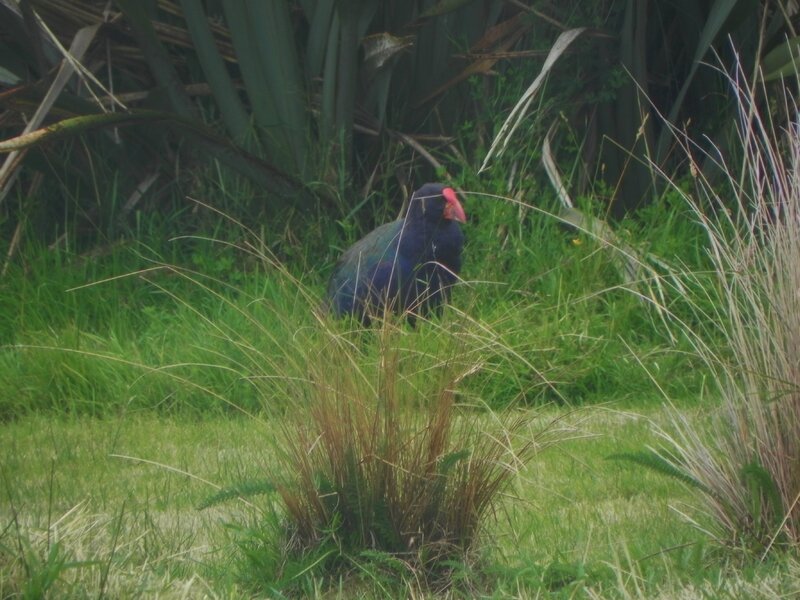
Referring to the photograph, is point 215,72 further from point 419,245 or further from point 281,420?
point 281,420

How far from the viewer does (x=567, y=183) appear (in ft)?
20.4

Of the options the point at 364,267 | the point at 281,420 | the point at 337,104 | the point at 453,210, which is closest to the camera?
the point at 281,420

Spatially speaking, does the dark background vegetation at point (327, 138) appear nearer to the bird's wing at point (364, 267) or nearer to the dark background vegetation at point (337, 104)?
the dark background vegetation at point (337, 104)

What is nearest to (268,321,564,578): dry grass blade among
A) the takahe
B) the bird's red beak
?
the takahe

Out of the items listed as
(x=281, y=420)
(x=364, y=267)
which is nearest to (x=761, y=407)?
(x=281, y=420)

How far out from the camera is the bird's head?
5.59 meters

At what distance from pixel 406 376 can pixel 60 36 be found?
15.1 ft

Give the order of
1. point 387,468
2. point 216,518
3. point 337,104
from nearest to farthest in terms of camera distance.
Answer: point 387,468
point 216,518
point 337,104

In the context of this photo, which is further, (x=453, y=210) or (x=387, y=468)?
(x=453, y=210)

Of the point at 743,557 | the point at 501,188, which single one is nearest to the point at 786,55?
the point at 501,188

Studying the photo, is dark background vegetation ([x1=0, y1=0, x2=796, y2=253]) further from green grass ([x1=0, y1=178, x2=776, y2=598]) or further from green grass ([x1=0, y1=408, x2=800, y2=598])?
green grass ([x1=0, y1=408, x2=800, y2=598])

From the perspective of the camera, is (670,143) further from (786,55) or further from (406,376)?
(406,376)

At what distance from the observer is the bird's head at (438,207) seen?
559cm

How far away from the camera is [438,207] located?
569cm
